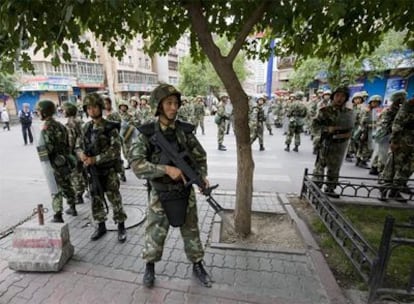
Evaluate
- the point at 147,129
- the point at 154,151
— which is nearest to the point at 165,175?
the point at 154,151

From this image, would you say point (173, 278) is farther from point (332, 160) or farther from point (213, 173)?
point (213, 173)

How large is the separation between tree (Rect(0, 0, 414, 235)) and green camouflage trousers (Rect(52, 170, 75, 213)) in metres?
1.84

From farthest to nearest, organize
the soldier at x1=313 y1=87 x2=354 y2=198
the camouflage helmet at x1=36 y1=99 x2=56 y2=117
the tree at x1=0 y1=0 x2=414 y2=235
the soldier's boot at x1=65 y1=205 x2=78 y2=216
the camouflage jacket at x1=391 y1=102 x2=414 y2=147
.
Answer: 1. the soldier at x1=313 y1=87 x2=354 y2=198
2. the camouflage jacket at x1=391 y1=102 x2=414 y2=147
3. the soldier's boot at x1=65 y1=205 x2=78 y2=216
4. the camouflage helmet at x1=36 y1=99 x2=56 y2=117
5. the tree at x1=0 y1=0 x2=414 y2=235

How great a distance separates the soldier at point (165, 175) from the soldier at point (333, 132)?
108 inches

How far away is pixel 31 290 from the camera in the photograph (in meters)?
2.52

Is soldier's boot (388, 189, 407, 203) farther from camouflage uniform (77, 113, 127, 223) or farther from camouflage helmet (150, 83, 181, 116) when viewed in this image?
camouflage uniform (77, 113, 127, 223)

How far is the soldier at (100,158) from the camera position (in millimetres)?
3260

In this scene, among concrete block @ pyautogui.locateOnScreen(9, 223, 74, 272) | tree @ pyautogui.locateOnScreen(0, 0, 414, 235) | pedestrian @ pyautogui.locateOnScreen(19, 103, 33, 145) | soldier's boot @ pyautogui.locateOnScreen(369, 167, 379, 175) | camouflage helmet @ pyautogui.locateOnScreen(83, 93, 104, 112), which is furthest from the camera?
pedestrian @ pyautogui.locateOnScreen(19, 103, 33, 145)

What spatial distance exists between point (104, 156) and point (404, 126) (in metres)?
4.93

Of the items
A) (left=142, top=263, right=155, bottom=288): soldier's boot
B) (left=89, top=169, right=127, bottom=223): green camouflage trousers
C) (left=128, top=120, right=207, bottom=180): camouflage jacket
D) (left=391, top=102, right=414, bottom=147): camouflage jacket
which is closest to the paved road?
(left=89, top=169, right=127, bottom=223): green camouflage trousers

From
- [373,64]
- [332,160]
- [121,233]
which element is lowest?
[121,233]

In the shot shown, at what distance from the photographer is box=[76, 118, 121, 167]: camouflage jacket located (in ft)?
10.8

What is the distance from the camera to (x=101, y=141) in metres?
3.32

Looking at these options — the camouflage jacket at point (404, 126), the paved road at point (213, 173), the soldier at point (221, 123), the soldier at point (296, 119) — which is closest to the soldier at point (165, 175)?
the paved road at point (213, 173)
